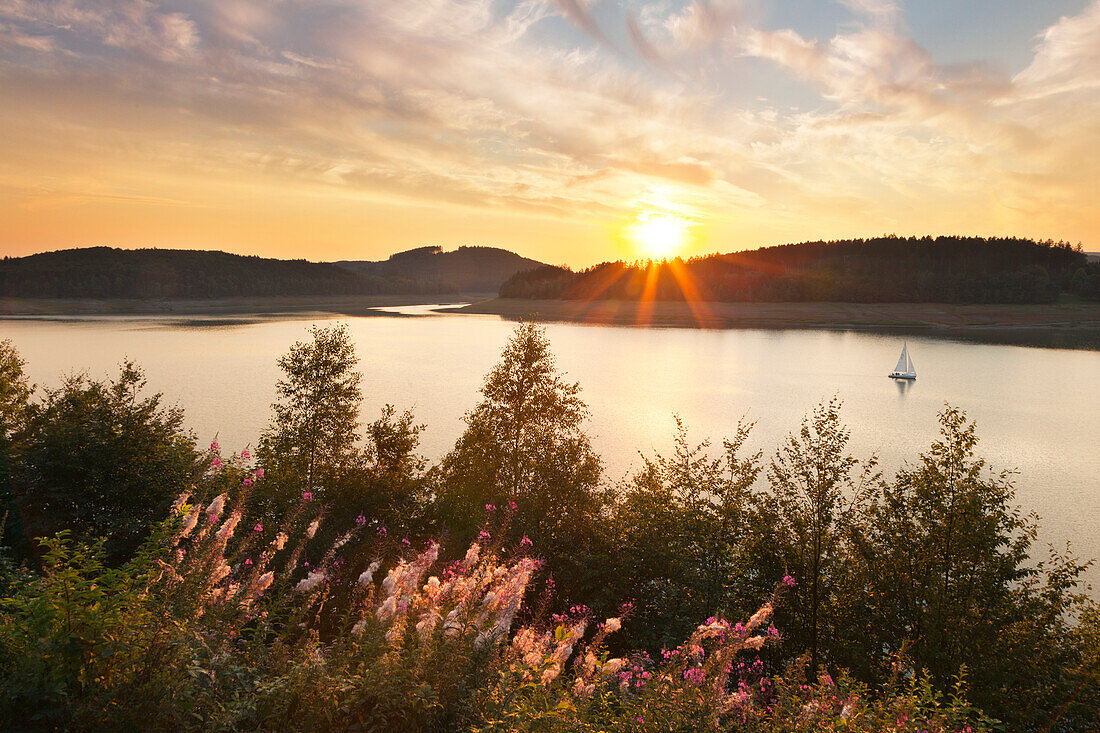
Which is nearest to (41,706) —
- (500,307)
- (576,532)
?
(576,532)

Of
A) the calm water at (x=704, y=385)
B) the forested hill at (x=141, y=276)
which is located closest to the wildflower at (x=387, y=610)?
the calm water at (x=704, y=385)

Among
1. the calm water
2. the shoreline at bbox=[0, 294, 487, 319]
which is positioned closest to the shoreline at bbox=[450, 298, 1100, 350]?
the calm water

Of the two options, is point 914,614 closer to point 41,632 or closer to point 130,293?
point 41,632

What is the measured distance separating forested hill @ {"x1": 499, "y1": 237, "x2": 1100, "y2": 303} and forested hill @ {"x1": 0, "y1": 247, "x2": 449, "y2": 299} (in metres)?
74.9

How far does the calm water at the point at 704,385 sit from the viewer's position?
3095 cm

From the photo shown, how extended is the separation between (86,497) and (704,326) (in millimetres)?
113806

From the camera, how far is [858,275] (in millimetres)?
153750

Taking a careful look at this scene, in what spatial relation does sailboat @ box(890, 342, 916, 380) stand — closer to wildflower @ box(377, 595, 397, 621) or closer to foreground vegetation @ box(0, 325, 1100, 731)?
foreground vegetation @ box(0, 325, 1100, 731)

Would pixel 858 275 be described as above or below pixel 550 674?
above

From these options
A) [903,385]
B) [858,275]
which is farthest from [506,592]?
[858,275]

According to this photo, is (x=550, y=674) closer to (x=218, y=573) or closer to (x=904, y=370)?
(x=218, y=573)

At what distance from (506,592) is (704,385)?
4984 centimetres

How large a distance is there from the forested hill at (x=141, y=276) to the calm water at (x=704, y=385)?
5871cm

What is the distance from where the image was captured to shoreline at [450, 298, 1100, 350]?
364 feet
